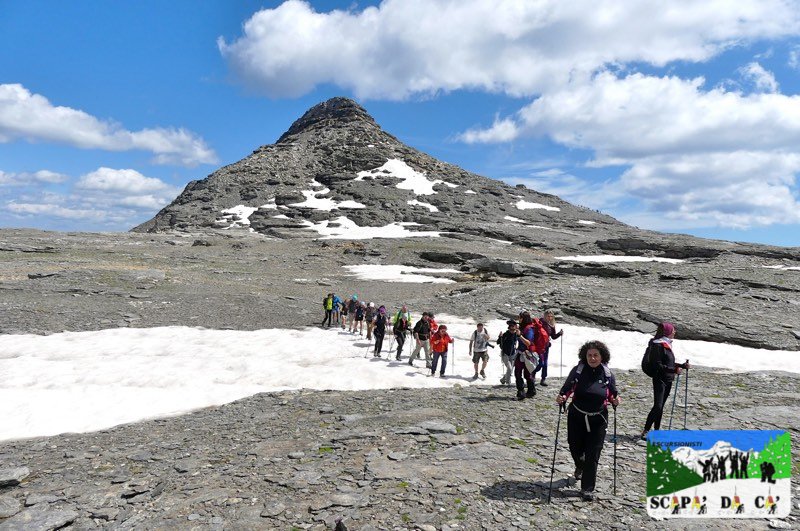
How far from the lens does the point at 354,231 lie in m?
94.5

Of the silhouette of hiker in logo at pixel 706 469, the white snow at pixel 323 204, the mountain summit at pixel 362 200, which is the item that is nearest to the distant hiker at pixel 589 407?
the silhouette of hiker in logo at pixel 706 469

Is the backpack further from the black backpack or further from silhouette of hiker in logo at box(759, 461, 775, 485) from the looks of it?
silhouette of hiker in logo at box(759, 461, 775, 485)

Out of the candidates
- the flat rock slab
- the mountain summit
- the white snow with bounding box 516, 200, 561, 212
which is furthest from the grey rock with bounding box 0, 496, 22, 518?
the white snow with bounding box 516, 200, 561, 212

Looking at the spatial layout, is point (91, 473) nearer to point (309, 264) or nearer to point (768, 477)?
point (768, 477)

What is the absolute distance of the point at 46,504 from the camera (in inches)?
317

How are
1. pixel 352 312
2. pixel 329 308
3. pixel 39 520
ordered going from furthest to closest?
pixel 329 308
pixel 352 312
pixel 39 520

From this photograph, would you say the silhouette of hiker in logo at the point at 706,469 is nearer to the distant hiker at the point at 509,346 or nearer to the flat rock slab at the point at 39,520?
the distant hiker at the point at 509,346

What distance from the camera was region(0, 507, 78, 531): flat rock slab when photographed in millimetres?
7309

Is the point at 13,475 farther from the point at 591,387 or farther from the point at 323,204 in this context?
the point at 323,204

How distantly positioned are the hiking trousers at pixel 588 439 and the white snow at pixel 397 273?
4090 centimetres

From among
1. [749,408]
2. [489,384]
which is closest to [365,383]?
[489,384]

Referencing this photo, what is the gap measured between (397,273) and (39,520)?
47.0 m

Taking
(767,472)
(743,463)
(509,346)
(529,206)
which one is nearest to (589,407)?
(743,463)

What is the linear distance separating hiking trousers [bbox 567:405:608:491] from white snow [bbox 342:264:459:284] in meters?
40.9
